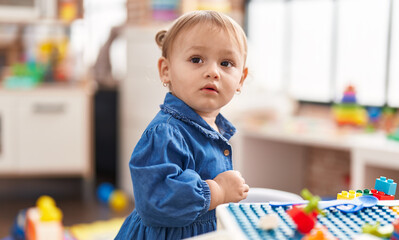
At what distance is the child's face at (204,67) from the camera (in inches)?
32.8

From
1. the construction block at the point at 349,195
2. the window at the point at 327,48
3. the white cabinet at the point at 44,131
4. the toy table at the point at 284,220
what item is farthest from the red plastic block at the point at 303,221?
the white cabinet at the point at 44,131

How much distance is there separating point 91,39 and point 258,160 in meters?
2.37

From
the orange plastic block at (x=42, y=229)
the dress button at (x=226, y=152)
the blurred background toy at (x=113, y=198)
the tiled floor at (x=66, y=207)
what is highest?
the dress button at (x=226, y=152)

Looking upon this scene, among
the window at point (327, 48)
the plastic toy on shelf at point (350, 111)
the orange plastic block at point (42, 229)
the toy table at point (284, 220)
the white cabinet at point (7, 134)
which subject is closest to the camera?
the toy table at point (284, 220)

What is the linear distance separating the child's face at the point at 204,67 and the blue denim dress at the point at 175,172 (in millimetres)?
33

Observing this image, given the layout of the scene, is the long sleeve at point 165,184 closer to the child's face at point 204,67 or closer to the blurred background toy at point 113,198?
the child's face at point 204,67

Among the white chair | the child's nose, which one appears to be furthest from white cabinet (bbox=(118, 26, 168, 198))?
the child's nose

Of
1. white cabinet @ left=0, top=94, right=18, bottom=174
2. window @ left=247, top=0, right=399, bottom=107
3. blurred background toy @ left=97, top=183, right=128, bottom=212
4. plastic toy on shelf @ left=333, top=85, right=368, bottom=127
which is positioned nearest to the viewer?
plastic toy on shelf @ left=333, top=85, right=368, bottom=127

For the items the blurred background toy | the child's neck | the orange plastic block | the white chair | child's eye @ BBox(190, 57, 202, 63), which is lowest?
the blurred background toy

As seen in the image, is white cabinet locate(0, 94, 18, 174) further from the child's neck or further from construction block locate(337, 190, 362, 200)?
construction block locate(337, 190, 362, 200)

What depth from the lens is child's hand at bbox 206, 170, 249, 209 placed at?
31.4 inches

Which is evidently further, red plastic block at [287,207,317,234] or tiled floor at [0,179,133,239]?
tiled floor at [0,179,133,239]

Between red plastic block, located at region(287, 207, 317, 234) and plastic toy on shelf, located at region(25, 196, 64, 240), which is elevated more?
red plastic block, located at region(287, 207, 317, 234)

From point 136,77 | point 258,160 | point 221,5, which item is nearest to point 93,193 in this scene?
point 136,77
